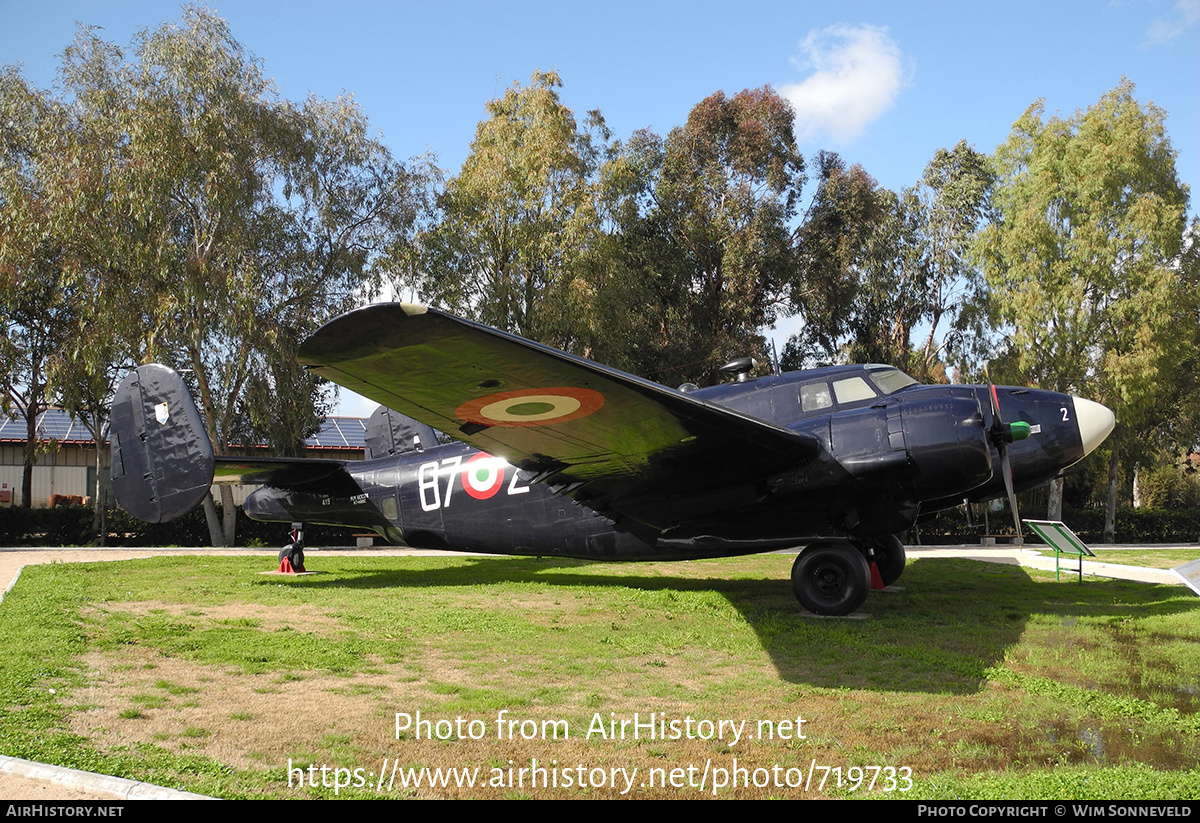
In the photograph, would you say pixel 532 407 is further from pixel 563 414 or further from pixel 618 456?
pixel 618 456

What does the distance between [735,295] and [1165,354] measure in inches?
634

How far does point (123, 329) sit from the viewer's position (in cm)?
2373

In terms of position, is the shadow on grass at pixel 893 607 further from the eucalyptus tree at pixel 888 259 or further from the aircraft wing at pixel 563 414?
the eucalyptus tree at pixel 888 259

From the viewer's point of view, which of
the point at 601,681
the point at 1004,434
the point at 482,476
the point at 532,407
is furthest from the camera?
the point at 482,476

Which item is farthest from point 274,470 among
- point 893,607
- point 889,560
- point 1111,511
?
point 1111,511

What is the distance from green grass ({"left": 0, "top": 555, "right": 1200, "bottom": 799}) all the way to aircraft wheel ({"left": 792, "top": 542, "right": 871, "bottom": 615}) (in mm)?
380

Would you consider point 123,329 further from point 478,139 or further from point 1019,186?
point 1019,186

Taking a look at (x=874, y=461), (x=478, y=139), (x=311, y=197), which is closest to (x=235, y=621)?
(x=874, y=461)

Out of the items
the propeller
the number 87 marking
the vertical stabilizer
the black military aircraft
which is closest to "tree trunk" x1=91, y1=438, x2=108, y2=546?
the black military aircraft

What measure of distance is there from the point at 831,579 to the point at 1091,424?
3.92 m

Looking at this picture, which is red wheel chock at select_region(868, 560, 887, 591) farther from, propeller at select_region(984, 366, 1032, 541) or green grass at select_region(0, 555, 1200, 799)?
propeller at select_region(984, 366, 1032, 541)

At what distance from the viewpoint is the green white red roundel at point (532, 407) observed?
7.48 metres

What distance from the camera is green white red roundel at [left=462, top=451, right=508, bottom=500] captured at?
12305 millimetres

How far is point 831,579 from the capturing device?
10.3m
